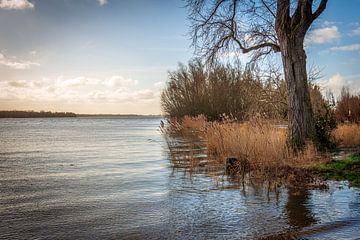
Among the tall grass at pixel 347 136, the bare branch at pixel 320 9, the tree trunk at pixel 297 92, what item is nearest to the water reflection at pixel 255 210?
the tree trunk at pixel 297 92

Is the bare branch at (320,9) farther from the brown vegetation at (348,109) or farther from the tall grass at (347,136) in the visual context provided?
the brown vegetation at (348,109)

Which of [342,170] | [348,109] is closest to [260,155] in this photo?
[342,170]

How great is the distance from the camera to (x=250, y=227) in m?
5.80

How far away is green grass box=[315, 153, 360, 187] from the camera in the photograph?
9.44 meters

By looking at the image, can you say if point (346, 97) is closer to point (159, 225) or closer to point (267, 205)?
point (267, 205)

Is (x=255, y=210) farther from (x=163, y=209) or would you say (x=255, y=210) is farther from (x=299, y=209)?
(x=163, y=209)

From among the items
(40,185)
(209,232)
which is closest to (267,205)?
(209,232)

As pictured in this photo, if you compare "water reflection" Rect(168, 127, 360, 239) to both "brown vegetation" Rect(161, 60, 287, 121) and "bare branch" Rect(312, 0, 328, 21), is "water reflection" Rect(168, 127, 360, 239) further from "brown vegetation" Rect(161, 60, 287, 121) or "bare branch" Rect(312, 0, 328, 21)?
"brown vegetation" Rect(161, 60, 287, 121)

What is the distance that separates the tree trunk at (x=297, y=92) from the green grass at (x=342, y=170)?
2.64 metres

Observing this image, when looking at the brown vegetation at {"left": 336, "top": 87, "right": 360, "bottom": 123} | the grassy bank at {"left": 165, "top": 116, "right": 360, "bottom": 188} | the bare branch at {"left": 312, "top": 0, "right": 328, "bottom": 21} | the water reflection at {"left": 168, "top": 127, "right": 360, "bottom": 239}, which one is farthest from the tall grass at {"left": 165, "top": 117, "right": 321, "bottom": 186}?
the brown vegetation at {"left": 336, "top": 87, "right": 360, "bottom": 123}

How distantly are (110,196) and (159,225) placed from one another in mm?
2761

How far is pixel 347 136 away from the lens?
58.4 feet

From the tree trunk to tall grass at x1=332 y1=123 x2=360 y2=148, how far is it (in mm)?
3708

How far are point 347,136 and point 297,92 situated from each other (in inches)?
232
